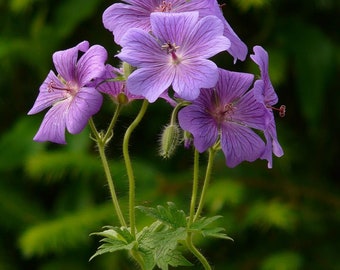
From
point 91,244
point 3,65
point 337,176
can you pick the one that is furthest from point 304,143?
point 3,65

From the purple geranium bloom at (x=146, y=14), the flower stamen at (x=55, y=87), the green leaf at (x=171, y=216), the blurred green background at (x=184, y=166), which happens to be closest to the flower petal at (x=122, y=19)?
the purple geranium bloom at (x=146, y=14)

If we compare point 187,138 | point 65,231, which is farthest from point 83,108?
point 65,231

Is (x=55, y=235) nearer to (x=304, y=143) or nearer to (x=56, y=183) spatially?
(x=56, y=183)

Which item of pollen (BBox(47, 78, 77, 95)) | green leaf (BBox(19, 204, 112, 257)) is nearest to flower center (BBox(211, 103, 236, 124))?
pollen (BBox(47, 78, 77, 95))

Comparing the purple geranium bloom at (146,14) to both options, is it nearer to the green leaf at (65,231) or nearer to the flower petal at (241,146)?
the flower petal at (241,146)

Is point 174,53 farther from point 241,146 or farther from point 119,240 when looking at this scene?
point 119,240
